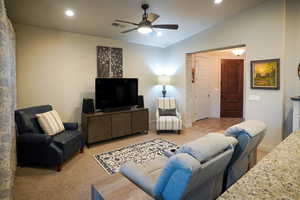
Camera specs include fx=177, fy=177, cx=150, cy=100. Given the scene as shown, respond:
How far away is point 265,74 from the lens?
3.75 m

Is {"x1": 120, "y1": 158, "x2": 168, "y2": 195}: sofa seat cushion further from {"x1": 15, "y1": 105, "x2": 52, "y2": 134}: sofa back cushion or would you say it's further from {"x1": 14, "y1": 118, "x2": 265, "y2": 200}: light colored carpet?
{"x1": 15, "y1": 105, "x2": 52, "y2": 134}: sofa back cushion

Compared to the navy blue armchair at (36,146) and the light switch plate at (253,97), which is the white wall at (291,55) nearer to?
the light switch plate at (253,97)

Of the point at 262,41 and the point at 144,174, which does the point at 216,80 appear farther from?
the point at 144,174

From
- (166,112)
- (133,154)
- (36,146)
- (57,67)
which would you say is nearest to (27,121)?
(36,146)

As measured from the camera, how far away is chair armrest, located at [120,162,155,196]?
58.9 inches

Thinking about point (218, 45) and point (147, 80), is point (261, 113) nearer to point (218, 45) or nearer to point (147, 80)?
point (218, 45)

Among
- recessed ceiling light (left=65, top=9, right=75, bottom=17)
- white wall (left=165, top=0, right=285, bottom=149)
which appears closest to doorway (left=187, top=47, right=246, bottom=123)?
white wall (left=165, top=0, right=285, bottom=149)

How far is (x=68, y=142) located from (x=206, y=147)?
8.94ft

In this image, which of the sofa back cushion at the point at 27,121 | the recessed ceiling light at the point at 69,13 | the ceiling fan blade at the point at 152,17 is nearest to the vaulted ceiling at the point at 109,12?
the recessed ceiling light at the point at 69,13

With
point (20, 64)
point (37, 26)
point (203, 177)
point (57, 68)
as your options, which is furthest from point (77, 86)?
point (203, 177)

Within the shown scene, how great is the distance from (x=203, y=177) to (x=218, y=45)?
4.11 meters

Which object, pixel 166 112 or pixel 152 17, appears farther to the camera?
pixel 166 112

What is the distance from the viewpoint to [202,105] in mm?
→ 6938

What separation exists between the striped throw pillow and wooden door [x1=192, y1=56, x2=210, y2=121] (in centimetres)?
457
